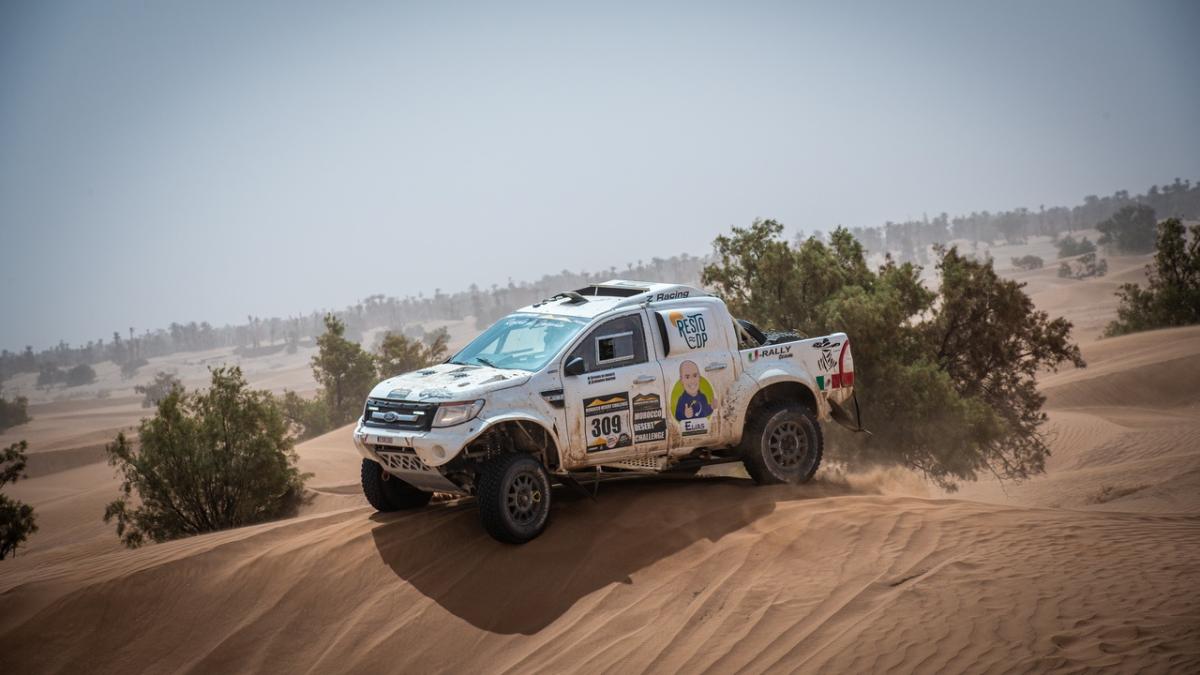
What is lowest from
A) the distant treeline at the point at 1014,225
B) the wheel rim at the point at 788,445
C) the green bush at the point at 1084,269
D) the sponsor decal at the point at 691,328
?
the green bush at the point at 1084,269

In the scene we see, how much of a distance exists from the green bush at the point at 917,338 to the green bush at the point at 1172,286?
20.5m

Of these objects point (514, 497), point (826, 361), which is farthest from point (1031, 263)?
point (514, 497)

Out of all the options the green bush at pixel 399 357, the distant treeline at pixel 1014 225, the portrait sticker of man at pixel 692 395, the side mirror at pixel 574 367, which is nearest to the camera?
the side mirror at pixel 574 367

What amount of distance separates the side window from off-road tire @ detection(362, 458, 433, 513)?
7.63ft

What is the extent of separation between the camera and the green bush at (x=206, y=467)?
48.9 ft

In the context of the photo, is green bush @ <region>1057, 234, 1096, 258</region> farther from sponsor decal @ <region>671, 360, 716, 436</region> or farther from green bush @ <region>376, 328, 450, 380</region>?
sponsor decal @ <region>671, 360, 716, 436</region>

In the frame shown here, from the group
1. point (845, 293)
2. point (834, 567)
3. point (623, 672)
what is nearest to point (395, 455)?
point (623, 672)

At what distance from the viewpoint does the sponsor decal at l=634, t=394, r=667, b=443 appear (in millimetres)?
9508

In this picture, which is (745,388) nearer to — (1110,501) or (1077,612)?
(1077,612)

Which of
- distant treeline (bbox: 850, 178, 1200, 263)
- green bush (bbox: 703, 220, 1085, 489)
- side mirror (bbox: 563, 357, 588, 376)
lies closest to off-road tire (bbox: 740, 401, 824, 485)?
side mirror (bbox: 563, 357, 588, 376)

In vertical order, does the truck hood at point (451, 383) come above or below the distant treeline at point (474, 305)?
below

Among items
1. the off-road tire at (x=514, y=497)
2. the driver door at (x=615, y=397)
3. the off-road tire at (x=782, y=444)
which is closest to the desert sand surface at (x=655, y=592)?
the off-road tire at (x=514, y=497)

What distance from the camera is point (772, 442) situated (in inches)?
413

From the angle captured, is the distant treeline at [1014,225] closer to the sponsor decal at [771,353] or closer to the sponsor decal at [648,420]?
the sponsor decal at [771,353]
